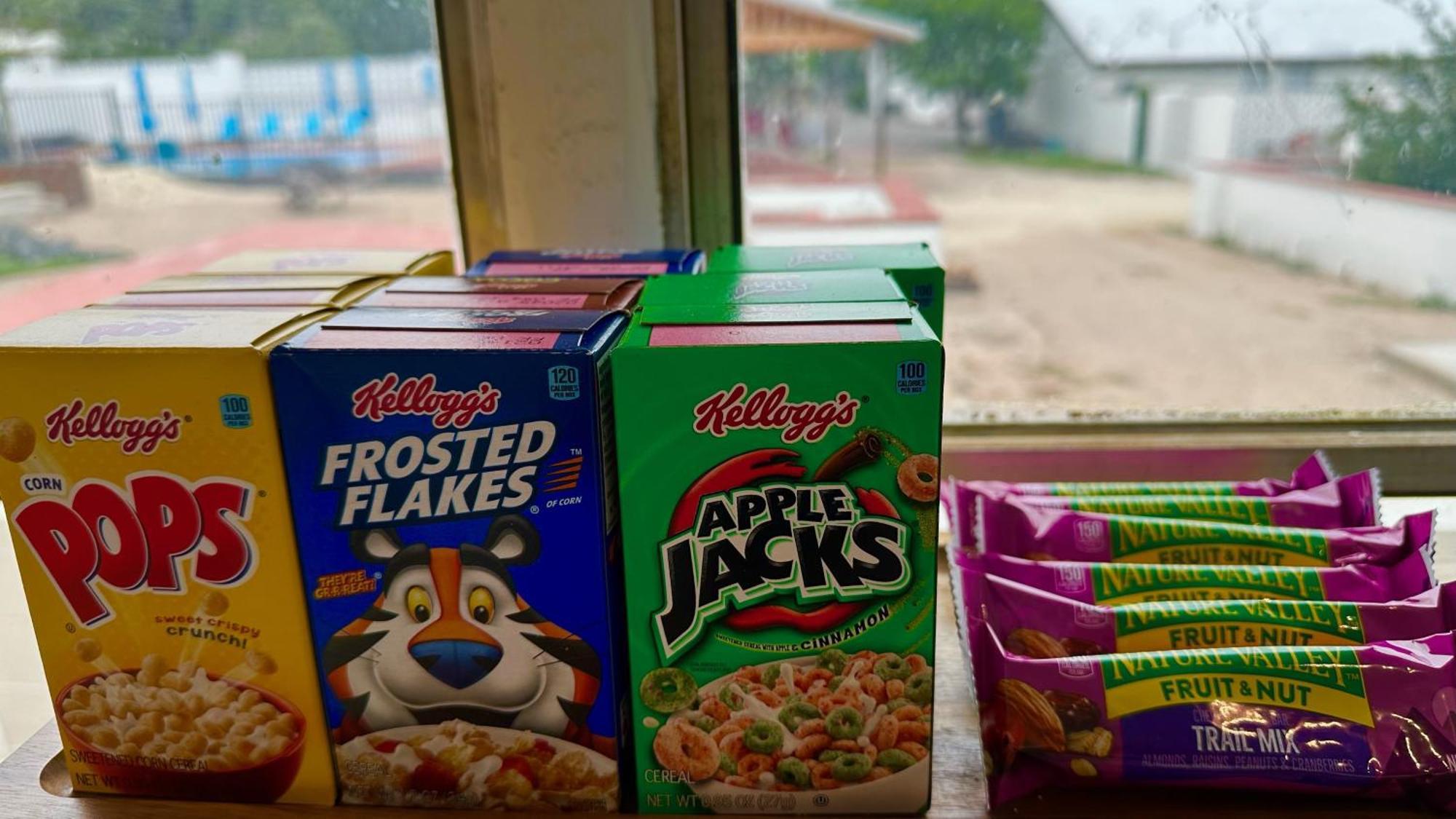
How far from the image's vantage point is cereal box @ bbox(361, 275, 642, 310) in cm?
83

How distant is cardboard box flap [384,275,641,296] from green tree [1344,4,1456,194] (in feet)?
3.12

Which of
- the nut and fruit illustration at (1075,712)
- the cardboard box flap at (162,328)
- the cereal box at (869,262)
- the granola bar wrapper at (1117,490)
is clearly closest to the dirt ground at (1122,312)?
the granola bar wrapper at (1117,490)

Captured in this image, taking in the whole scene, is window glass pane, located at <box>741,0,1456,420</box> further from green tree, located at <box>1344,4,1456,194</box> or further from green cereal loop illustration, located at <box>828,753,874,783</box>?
green cereal loop illustration, located at <box>828,753,874,783</box>

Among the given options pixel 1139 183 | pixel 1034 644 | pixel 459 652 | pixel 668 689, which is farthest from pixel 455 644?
pixel 1139 183

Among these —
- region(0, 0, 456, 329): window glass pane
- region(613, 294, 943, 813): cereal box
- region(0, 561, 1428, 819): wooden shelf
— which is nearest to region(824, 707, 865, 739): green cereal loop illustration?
region(613, 294, 943, 813): cereal box

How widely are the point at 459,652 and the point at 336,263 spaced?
17.2 inches

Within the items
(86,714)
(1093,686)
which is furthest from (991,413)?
(86,714)

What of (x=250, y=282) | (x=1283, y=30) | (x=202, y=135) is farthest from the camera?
(x=202, y=135)

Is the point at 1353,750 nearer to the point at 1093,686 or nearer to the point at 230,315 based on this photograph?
the point at 1093,686

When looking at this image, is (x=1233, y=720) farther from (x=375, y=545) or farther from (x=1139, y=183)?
(x=1139, y=183)

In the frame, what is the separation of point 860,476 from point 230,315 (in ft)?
1.63

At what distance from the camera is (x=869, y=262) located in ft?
3.18

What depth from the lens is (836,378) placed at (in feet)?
2.28

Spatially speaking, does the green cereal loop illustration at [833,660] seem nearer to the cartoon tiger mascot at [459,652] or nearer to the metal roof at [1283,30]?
the cartoon tiger mascot at [459,652]
